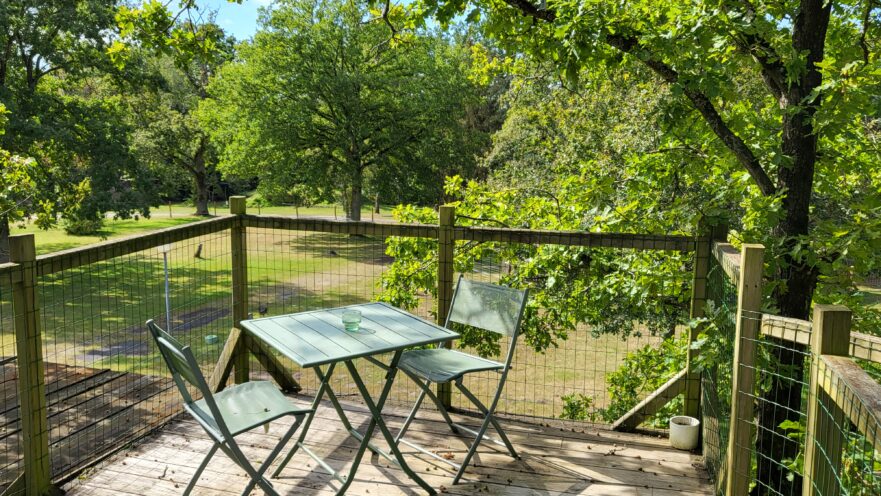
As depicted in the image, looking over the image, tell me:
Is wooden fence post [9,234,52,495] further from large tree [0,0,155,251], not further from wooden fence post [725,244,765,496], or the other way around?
large tree [0,0,155,251]

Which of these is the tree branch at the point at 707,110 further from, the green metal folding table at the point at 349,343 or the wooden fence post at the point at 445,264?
the green metal folding table at the point at 349,343

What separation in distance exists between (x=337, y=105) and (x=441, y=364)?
73.7 ft

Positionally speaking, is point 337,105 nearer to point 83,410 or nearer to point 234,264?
point 83,410

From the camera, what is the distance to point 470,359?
370 centimetres

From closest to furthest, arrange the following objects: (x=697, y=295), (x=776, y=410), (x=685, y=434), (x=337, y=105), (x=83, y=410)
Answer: (x=776, y=410) < (x=685, y=434) < (x=697, y=295) < (x=83, y=410) < (x=337, y=105)

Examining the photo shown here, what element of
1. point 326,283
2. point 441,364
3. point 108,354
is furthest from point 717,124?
point 326,283

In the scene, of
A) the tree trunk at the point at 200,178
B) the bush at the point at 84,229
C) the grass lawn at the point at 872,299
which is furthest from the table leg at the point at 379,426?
the tree trunk at the point at 200,178

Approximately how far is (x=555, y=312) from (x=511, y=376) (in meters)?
4.94

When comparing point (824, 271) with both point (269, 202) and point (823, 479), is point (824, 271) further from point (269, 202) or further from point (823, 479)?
point (269, 202)

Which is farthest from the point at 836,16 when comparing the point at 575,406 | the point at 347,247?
the point at 347,247

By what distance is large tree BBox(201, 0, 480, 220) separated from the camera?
24.6 m

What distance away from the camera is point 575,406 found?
655cm

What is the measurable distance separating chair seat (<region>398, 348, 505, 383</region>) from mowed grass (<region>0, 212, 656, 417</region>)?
139 centimetres

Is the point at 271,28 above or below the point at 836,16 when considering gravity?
above
